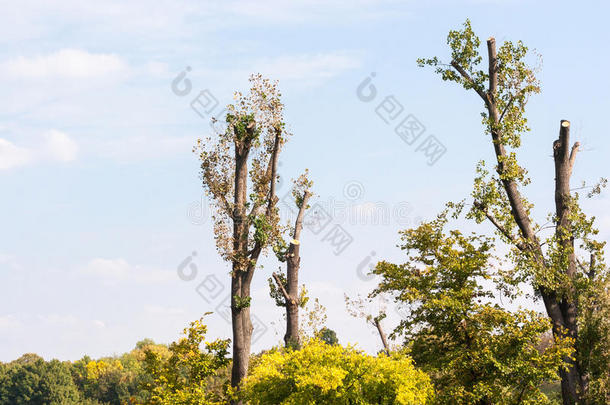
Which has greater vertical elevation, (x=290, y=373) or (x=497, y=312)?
(x=290, y=373)

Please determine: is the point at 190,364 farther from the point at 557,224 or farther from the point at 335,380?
the point at 557,224

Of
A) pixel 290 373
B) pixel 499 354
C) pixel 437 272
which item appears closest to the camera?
pixel 290 373

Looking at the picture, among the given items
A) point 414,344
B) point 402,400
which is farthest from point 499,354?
point 402,400

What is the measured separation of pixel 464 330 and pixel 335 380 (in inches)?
239

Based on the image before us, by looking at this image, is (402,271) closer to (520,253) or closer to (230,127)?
(520,253)

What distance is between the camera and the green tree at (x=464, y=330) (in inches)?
823

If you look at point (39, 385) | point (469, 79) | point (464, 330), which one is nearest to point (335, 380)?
point (464, 330)

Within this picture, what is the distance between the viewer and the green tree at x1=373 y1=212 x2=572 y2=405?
68.6ft

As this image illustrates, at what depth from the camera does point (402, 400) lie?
698 inches

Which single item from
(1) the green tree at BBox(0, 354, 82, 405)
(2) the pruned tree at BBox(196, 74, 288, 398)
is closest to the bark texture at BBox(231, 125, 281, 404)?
(2) the pruned tree at BBox(196, 74, 288, 398)

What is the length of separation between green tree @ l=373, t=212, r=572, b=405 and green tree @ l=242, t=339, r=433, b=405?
241 cm

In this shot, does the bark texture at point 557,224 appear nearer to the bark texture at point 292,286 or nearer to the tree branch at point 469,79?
the tree branch at point 469,79

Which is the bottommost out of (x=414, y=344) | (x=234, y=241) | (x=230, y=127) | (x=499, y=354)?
(x=499, y=354)

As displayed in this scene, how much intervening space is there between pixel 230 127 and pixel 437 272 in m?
9.06
